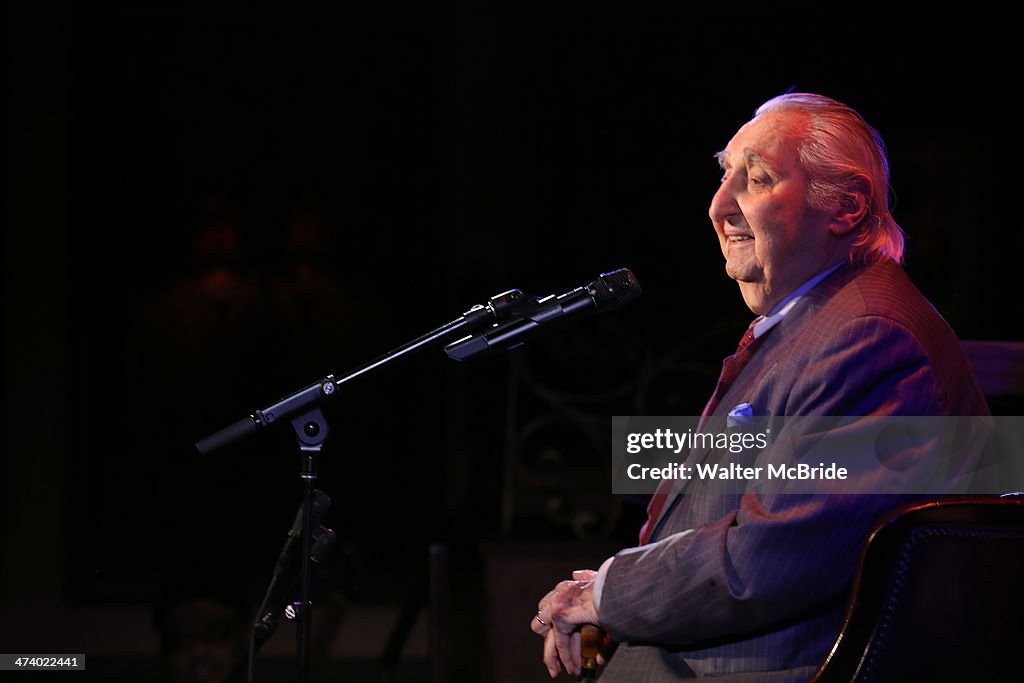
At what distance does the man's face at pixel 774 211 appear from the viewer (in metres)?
1.69

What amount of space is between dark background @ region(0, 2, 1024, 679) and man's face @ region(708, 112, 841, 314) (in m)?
1.76

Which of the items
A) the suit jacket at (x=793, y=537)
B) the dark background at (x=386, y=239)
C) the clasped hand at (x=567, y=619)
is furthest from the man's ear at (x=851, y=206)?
the dark background at (x=386, y=239)

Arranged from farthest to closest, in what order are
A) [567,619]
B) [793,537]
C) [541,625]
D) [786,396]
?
[541,625], [567,619], [786,396], [793,537]

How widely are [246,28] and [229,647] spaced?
2.14 m

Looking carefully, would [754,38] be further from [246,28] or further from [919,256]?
[246,28]

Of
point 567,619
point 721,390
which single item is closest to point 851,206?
point 721,390

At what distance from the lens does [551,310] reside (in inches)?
65.2

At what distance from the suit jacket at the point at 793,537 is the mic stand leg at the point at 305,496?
1.62 ft

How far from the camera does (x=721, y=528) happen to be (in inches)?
55.9

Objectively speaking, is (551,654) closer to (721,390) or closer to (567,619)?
(567,619)

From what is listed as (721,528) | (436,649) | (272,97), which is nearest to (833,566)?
(721,528)

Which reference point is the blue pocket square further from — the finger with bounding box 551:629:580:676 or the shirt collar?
→ the finger with bounding box 551:629:580:676

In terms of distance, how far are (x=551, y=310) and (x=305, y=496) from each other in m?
0.49

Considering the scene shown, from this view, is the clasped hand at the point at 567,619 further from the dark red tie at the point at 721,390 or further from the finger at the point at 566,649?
the dark red tie at the point at 721,390
